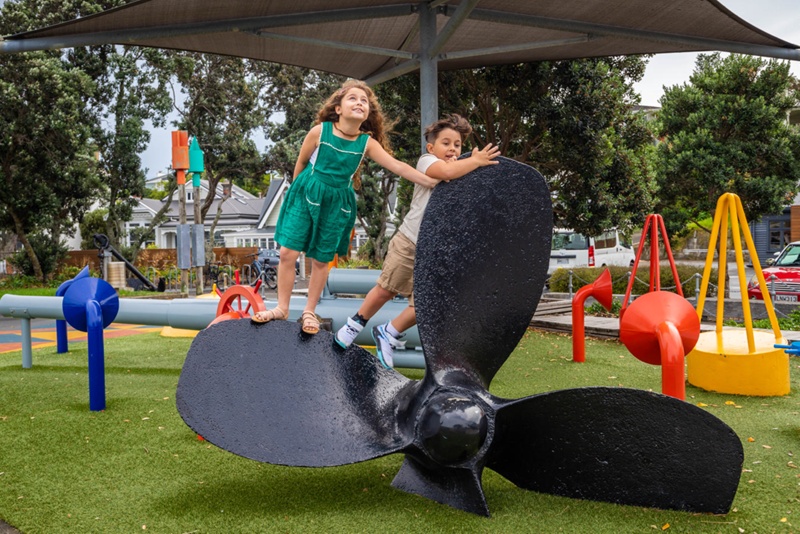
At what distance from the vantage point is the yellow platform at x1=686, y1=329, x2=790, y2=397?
4961mm

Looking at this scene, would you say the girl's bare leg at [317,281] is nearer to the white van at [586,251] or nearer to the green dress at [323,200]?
the green dress at [323,200]

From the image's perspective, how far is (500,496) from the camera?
115 inches

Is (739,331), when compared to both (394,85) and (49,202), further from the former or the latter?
(49,202)

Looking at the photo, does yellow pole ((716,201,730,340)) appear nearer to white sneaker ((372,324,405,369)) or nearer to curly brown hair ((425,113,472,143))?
curly brown hair ((425,113,472,143))

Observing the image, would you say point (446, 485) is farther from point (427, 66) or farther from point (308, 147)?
point (427, 66)

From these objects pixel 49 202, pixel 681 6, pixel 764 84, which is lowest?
pixel 49 202

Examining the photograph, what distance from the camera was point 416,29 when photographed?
6629 millimetres

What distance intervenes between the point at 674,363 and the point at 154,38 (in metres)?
4.84

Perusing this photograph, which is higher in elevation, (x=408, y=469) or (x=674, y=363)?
(x=674, y=363)

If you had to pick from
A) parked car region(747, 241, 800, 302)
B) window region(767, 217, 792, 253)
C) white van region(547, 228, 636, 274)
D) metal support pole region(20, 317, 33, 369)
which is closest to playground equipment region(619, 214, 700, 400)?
parked car region(747, 241, 800, 302)

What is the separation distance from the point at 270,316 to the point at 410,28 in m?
4.82

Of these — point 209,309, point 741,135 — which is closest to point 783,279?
point 741,135

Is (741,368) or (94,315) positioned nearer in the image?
(94,315)

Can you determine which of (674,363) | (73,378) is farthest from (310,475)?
(73,378)
